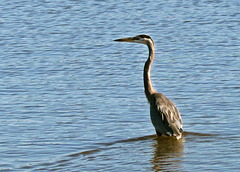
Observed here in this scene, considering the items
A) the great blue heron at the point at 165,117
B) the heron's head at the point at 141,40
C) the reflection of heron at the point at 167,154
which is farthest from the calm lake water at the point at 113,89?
the heron's head at the point at 141,40

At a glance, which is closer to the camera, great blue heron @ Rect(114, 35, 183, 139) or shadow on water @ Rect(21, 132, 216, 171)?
shadow on water @ Rect(21, 132, 216, 171)

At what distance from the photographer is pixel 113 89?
41.8 feet

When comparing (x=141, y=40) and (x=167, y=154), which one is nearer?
(x=167, y=154)

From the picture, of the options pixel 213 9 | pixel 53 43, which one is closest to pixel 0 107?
pixel 53 43

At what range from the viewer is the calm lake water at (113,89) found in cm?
912

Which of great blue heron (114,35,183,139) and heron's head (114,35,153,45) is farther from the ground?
heron's head (114,35,153,45)

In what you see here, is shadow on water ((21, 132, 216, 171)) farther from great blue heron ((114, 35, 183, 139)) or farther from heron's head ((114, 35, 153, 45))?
heron's head ((114, 35, 153, 45))

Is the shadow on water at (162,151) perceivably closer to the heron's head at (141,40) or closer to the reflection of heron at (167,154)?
the reflection of heron at (167,154)

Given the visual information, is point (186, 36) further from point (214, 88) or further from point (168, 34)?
point (214, 88)

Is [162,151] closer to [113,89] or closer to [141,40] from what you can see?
[141,40]

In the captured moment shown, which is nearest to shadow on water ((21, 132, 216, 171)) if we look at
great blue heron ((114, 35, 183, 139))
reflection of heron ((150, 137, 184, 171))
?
reflection of heron ((150, 137, 184, 171))

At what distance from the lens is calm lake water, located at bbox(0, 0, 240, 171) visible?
9.12m

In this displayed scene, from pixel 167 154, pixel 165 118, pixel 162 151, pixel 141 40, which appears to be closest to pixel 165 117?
pixel 165 118

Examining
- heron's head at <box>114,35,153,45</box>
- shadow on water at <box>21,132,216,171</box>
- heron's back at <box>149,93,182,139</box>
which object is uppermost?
heron's head at <box>114,35,153,45</box>
